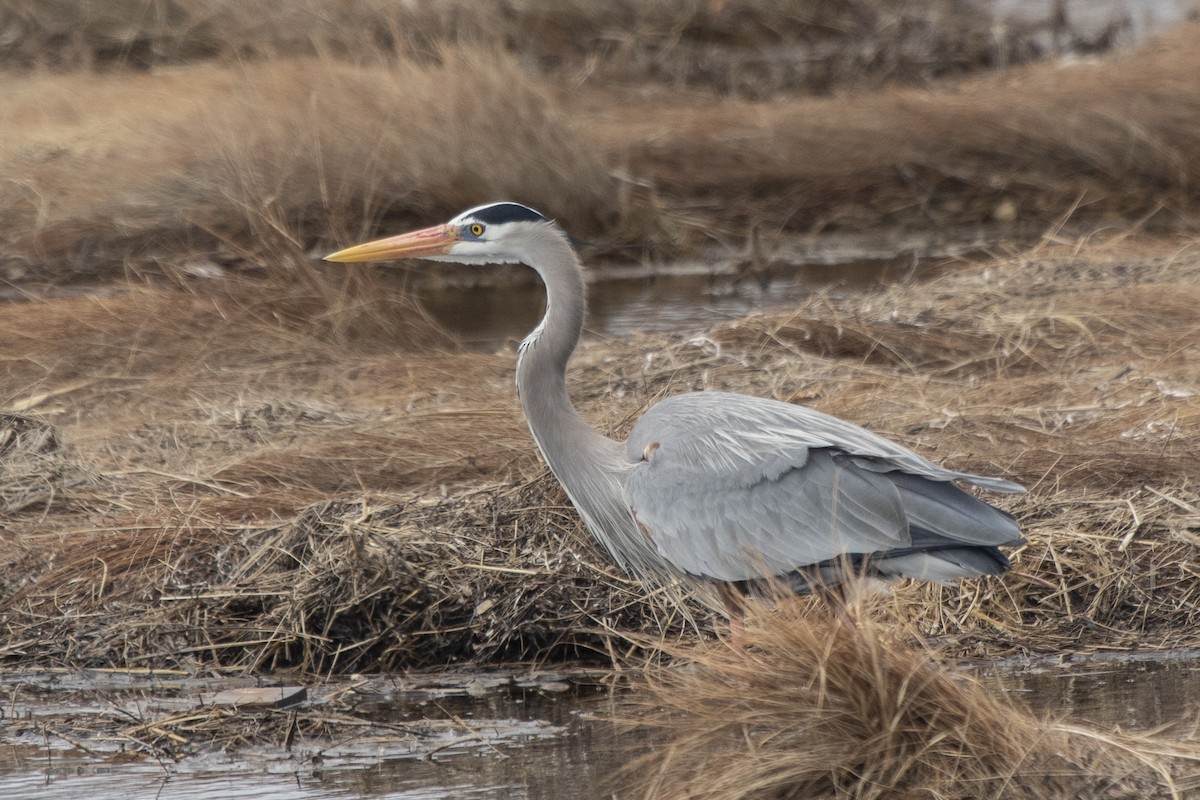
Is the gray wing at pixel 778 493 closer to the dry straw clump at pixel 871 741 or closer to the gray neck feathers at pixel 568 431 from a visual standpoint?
the gray neck feathers at pixel 568 431

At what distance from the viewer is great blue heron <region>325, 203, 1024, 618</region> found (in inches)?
184

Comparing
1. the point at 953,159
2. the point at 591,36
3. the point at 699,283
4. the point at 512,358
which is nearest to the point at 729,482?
the point at 512,358

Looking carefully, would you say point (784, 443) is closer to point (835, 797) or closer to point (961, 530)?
point (961, 530)

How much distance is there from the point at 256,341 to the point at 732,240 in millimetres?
5101

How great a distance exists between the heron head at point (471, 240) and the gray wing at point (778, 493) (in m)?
0.76

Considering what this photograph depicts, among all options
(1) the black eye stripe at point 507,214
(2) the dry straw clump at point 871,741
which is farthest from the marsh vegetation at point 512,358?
(1) the black eye stripe at point 507,214

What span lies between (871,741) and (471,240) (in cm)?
237

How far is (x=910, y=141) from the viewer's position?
13406 mm

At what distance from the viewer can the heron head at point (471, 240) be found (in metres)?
5.46

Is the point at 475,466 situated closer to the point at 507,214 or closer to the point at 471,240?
the point at 471,240

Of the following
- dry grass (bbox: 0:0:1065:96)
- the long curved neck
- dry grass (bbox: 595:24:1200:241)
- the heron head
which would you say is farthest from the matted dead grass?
dry grass (bbox: 0:0:1065:96)

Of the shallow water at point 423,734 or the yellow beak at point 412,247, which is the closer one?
the shallow water at point 423,734

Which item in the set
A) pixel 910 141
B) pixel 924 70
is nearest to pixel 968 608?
pixel 910 141

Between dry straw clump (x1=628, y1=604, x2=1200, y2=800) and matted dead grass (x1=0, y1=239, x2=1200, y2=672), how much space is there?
96 cm
